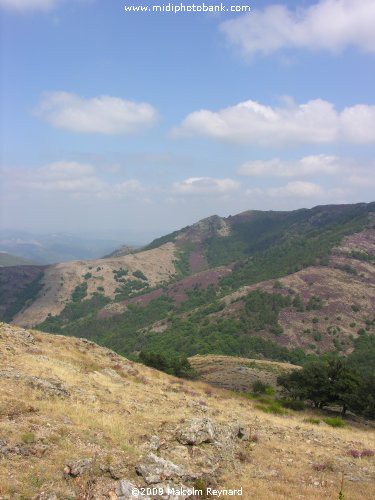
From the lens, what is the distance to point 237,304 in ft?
381

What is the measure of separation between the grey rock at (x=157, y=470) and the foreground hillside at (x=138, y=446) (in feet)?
0.13

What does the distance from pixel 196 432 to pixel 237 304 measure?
100105 mm

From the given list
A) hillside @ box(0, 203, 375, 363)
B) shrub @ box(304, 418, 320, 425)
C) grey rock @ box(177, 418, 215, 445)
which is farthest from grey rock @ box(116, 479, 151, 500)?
hillside @ box(0, 203, 375, 363)

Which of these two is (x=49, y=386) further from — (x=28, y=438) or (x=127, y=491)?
(x=127, y=491)

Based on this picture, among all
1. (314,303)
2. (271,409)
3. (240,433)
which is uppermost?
(240,433)

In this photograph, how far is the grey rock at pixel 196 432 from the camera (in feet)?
55.5

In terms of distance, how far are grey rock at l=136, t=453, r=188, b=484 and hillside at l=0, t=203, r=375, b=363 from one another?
78.0 meters

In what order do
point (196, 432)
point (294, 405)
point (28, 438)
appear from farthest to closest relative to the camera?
point (294, 405) → point (196, 432) → point (28, 438)

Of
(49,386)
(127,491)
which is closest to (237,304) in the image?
(49,386)

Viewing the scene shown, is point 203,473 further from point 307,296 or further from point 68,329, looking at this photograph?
point 68,329

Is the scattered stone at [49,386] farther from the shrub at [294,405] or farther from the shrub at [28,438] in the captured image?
the shrub at [294,405]

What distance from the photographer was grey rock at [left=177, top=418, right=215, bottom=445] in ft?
55.5

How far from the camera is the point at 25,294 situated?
191250mm

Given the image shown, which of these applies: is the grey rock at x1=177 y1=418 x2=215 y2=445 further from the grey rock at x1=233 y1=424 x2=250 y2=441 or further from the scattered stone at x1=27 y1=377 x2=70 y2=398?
the scattered stone at x1=27 y1=377 x2=70 y2=398
